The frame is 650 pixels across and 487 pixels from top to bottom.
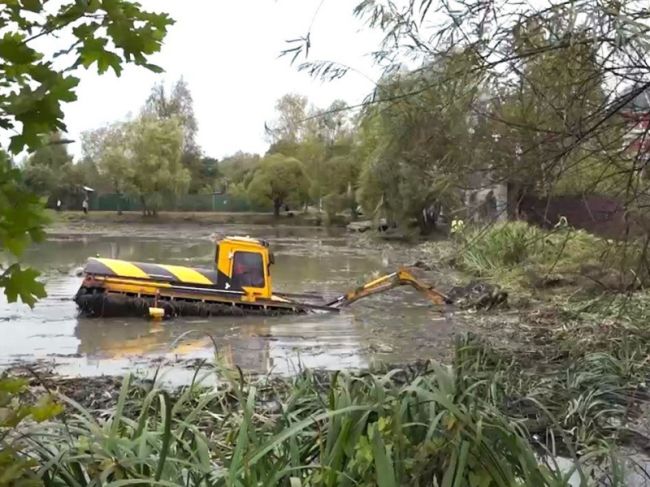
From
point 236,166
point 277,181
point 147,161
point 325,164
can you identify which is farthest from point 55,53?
point 236,166

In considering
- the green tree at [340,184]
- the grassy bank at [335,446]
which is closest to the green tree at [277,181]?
the green tree at [340,184]

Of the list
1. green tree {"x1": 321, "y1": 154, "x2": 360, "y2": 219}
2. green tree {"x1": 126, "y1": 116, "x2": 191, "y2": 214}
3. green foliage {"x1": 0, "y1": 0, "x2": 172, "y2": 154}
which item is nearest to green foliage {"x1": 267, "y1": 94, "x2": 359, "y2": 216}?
green tree {"x1": 321, "y1": 154, "x2": 360, "y2": 219}

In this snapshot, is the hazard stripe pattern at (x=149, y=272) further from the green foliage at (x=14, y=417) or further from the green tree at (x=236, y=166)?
the green tree at (x=236, y=166)

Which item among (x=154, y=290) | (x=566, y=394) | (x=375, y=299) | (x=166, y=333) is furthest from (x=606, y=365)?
(x=375, y=299)

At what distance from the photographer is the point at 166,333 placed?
35.5ft

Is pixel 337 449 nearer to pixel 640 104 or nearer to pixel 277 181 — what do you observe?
pixel 640 104

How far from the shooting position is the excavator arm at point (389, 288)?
1250 cm

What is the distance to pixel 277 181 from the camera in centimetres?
4581

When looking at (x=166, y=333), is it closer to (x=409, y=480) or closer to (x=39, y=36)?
(x=409, y=480)

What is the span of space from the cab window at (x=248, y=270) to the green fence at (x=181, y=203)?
3643 cm

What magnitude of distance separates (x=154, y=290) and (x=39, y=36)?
10500 mm

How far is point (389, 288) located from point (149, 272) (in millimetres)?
3917

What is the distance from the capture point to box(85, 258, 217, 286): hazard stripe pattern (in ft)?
38.4

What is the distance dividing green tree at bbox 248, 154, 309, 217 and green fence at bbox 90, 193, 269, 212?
3.52m
